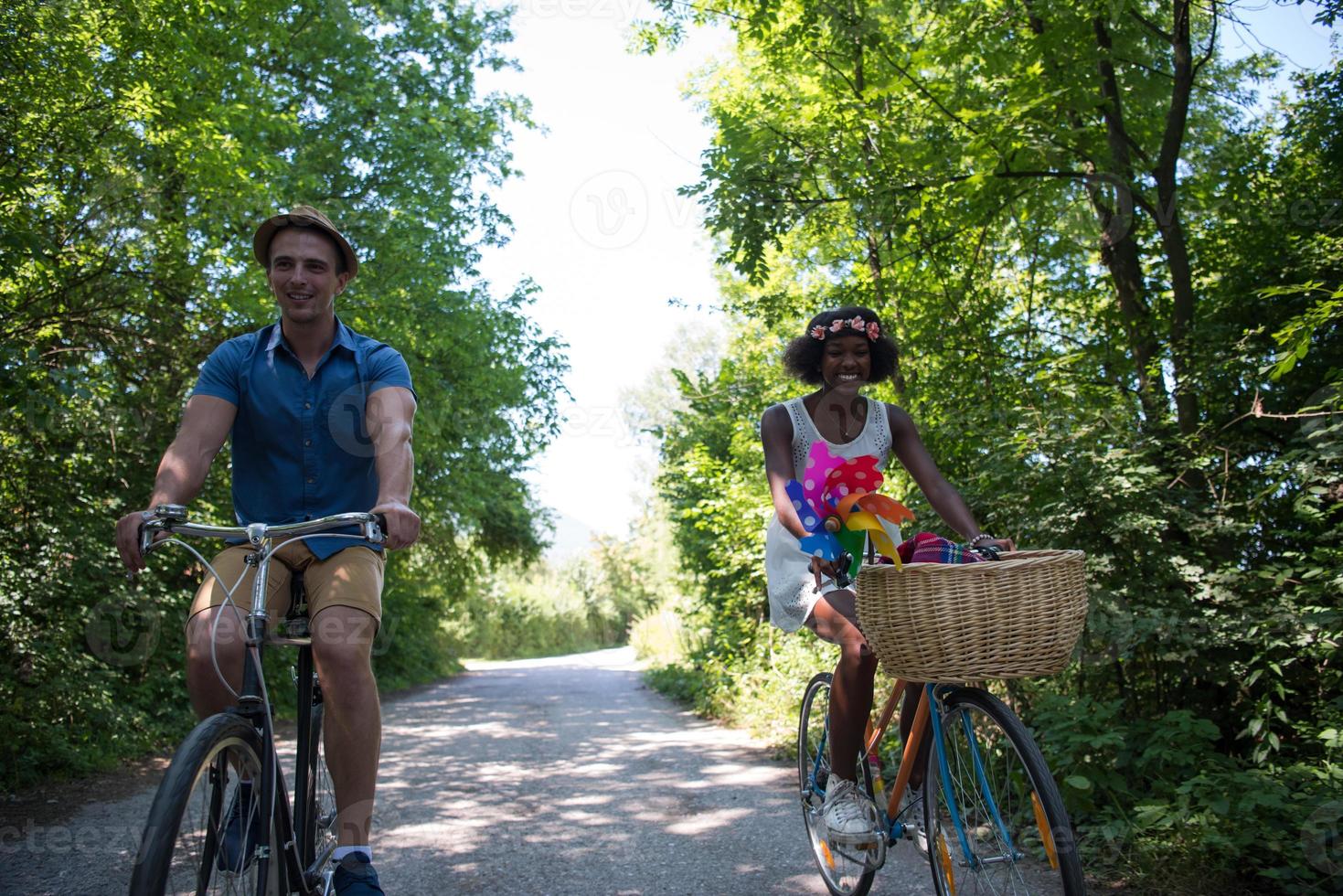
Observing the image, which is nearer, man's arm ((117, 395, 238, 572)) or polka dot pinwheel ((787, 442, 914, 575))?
man's arm ((117, 395, 238, 572))

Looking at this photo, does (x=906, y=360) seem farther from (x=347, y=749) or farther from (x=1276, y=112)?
(x=347, y=749)

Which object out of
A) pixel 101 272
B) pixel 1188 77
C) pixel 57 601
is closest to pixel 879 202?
pixel 1188 77

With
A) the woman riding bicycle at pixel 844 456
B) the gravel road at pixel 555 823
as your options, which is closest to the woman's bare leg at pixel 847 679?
the woman riding bicycle at pixel 844 456

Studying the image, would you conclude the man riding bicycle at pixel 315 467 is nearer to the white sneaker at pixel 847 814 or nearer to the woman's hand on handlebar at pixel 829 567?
the woman's hand on handlebar at pixel 829 567

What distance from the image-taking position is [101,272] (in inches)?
284

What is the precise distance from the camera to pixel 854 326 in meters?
3.89

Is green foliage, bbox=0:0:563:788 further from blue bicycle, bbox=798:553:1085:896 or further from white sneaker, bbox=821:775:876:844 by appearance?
blue bicycle, bbox=798:553:1085:896

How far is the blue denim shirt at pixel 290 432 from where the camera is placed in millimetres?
3064

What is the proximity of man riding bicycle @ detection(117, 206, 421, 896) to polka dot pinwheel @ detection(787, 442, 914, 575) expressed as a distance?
140 cm

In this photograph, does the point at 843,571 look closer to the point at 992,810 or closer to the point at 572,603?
the point at 992,810

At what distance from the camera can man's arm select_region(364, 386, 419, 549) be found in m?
2.61

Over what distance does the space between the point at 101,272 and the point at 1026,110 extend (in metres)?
6.73

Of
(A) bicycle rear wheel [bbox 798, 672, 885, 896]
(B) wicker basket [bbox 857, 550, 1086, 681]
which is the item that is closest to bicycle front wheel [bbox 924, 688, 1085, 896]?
(B) wicker basket [bbox 857, 550, 1086, 681]

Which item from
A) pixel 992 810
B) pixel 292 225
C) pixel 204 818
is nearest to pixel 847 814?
pixel 992 810
